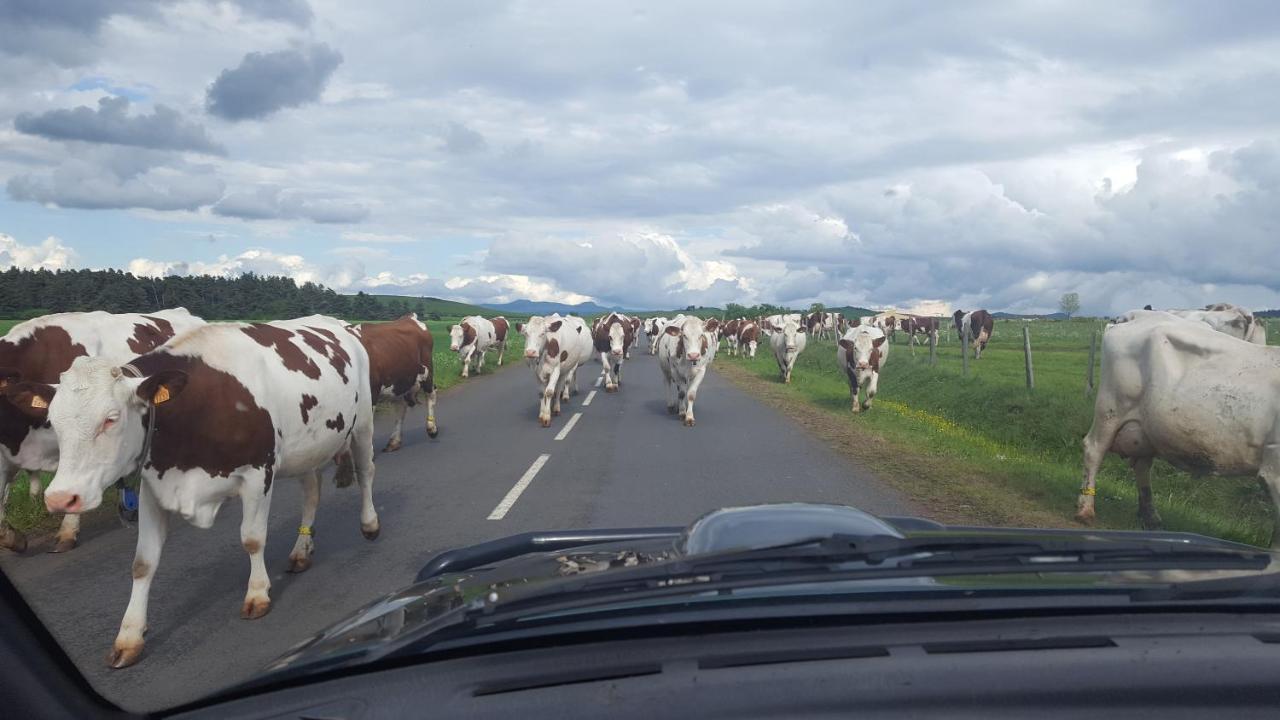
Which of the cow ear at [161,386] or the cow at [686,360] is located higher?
the cow ear at [161,386]

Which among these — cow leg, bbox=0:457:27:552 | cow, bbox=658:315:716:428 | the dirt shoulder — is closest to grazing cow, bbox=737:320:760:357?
cow, bbox=658:315:716:428

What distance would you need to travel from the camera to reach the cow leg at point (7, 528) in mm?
7102

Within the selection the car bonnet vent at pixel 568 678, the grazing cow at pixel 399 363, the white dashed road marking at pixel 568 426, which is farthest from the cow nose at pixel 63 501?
the white dashed road marking at pixel 568 426

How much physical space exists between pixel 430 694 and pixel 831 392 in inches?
827

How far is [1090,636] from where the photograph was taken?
1.69m

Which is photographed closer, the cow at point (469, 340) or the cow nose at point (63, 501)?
the cow nose at point (63, 501)

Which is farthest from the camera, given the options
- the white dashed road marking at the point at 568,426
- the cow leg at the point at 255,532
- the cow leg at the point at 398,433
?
the white dashed road marking at the point at 568,426

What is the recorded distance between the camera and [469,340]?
2738cm

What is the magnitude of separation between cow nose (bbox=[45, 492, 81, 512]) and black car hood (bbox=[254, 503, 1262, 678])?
241 centimetres

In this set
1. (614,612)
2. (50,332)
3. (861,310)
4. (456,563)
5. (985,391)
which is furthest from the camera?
(861,310)

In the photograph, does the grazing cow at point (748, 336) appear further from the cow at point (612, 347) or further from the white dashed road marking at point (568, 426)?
the white dashed road marking at point (568, 426)

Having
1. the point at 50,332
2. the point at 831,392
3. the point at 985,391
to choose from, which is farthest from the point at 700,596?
the point at 831,392

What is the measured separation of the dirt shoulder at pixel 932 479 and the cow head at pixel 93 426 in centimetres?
670

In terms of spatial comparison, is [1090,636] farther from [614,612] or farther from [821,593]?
[614,612]
